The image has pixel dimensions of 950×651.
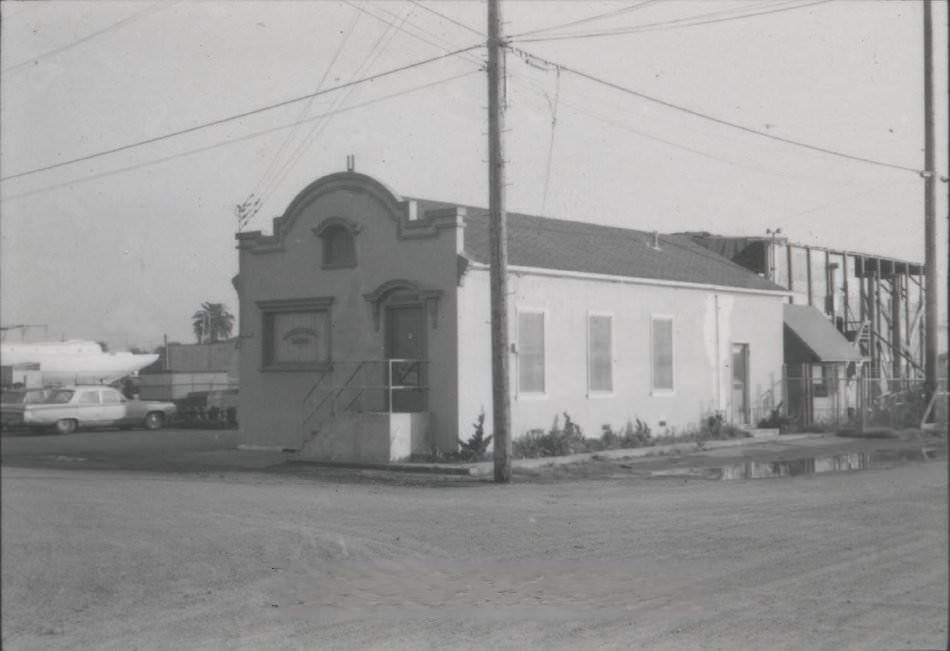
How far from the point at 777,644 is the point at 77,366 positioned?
14.8 ft

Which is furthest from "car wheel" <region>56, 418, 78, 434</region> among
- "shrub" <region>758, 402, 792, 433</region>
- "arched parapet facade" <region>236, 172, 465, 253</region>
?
"shrub" <region>758, 402, 792, 433</region>

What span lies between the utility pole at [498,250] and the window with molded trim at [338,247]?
4.78 metres

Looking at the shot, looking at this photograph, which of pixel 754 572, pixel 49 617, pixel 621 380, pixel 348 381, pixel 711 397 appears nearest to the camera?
pixel 49 617

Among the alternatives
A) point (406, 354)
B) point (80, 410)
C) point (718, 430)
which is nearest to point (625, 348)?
point (718, 430)

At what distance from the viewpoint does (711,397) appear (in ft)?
82.8

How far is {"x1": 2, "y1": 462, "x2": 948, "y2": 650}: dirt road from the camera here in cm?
461

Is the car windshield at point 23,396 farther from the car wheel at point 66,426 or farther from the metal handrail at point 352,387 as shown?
the metal handrail at point 352,387

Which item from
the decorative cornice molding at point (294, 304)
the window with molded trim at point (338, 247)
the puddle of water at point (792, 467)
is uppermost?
the window with molded trim at point (338, 247)

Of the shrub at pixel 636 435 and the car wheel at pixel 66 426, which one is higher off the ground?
the car wheel at pixel 66 426

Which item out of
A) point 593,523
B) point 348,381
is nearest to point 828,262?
point 348,381

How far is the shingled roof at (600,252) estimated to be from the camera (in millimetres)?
21344

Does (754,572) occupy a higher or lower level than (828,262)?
lower

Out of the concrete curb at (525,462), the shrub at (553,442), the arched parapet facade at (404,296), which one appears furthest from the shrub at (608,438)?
the arched parapet facade at (404,296)

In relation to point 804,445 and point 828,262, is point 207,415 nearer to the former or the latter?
point 804,445
